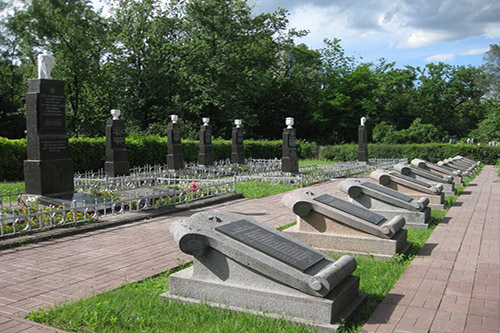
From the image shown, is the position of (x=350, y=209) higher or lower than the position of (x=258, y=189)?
higher

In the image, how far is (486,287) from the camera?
5336 mm

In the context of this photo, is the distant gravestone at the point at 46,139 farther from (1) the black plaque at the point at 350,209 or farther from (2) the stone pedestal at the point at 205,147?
(2) the stone pedestal at the point at 205,147

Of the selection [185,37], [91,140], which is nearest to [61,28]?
[185,37]

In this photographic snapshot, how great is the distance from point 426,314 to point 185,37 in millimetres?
35804

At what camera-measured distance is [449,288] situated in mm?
5301

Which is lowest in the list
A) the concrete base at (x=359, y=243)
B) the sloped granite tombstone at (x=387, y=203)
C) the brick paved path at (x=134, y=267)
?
the brick paved path at (x=134, y=267)

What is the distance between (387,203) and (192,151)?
62.1 feet

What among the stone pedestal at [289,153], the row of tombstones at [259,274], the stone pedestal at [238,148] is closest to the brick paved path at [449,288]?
the row of tombstones at [259,274]

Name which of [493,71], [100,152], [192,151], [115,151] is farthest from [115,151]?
[493,71]

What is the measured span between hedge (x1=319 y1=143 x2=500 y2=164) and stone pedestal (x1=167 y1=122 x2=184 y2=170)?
17.2 meters

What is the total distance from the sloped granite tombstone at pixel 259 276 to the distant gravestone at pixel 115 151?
13.4m

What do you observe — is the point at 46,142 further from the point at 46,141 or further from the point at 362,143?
the point at 362,143

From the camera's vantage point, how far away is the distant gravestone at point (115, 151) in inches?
690

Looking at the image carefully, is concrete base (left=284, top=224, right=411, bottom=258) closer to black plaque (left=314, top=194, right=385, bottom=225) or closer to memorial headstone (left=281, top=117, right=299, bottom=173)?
black plaque (left=314, top=194, right=385, bottom=225)
